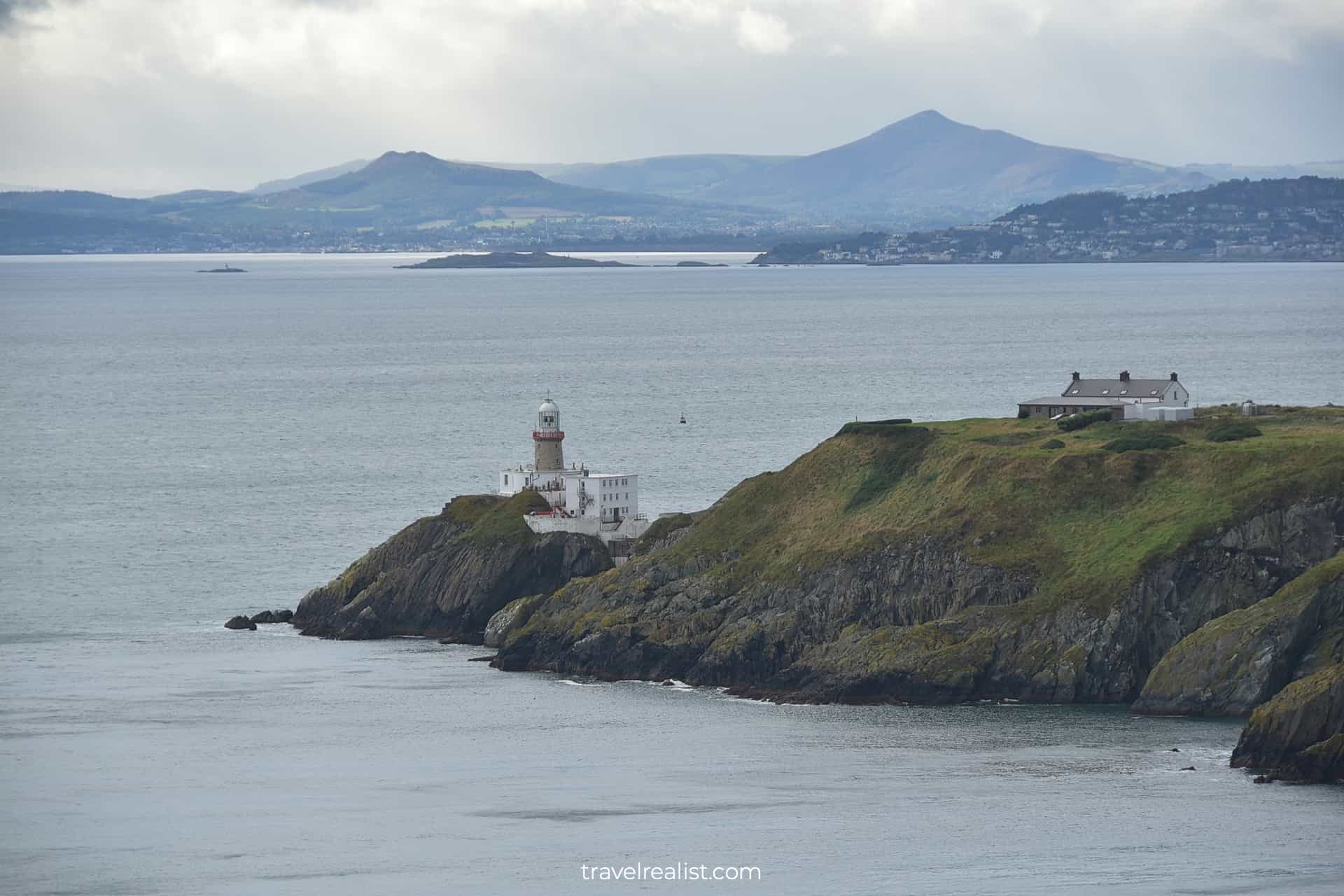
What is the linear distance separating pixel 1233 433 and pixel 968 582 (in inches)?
627

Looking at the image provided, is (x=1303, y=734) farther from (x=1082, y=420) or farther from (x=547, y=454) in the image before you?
(x=547, y=454)

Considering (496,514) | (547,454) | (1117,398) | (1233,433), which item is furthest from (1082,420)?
(496,514)

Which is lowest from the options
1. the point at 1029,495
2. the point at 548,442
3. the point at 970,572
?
the point at 970,572

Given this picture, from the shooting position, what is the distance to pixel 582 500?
350ft

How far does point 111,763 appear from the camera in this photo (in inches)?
3105

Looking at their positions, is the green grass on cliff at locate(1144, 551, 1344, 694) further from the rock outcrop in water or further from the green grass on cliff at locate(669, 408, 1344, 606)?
the rock outcrop in water

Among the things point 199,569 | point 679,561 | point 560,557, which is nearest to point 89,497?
point 199,569

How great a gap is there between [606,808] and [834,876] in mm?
10319

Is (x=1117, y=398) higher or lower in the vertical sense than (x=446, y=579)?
higher

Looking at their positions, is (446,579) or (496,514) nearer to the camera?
(446,579)

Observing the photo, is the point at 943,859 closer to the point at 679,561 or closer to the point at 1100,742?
the point at 1100,742

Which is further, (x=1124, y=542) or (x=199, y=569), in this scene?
(x=199, y=569)

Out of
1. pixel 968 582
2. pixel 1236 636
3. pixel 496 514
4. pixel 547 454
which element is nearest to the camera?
pixel 1236 636


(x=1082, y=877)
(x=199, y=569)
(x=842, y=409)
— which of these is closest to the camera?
(x=1082, y=877)
